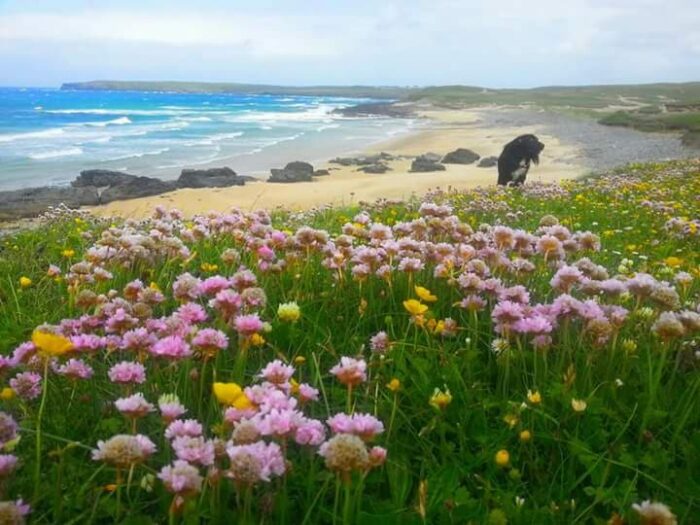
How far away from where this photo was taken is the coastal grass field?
1.65 metres

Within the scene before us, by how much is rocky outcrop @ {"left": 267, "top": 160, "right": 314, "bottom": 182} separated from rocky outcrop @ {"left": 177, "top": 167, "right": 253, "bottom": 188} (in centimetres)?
113

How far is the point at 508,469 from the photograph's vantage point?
6.71ft

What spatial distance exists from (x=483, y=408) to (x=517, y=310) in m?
0.45

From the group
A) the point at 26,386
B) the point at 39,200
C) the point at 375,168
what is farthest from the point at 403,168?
the point at 26,386

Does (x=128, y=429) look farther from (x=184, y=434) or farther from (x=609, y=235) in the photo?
(x=609, y=235)

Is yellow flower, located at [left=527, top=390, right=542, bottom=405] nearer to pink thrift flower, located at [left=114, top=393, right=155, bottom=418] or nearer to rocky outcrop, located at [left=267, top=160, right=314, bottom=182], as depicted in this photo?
pink thrift flower, located at [left=114, top=393, right=155, bottom=418]

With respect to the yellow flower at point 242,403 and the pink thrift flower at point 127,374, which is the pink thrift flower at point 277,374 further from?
the pink thrift flower at point 127,374

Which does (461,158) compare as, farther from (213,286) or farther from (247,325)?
(247,325)

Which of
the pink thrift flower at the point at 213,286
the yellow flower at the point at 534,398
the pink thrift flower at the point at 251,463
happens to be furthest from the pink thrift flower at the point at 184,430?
the yellow flower at the point at 534,398

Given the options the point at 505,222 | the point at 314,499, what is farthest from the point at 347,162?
the point at 314,499

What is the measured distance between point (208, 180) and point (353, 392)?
20.5 m

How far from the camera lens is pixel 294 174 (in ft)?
78.6

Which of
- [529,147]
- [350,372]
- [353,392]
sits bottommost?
[529,147]

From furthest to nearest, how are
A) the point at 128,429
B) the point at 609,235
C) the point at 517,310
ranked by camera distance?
the point at 609,235, the point at 517,310, the point at 128,429
